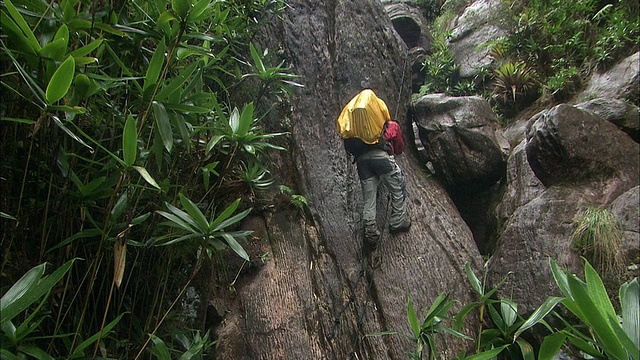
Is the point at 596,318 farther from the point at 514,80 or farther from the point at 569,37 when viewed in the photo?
the point at 569,37

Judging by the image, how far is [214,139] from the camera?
98.9 inches

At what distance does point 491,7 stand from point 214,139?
9.73 m

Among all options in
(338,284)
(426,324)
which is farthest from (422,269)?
(426,324)

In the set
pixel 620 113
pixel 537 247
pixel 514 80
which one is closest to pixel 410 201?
pixel 537 247

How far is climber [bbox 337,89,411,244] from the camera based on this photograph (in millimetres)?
4383

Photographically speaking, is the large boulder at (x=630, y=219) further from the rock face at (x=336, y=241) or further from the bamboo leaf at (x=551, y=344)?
the bamboo leaf at (x=551, y=344)

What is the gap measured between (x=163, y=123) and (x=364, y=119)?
→ 9.40 feet

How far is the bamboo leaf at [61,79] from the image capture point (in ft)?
4.52

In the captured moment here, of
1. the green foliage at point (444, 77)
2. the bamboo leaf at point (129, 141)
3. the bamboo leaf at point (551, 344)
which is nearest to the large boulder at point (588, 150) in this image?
the green foliage at point (444, 77)

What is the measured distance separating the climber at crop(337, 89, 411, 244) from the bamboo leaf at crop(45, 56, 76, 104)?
10.5 ft

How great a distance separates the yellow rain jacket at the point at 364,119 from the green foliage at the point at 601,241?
7.89 ft

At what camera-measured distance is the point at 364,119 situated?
4359 millimetres

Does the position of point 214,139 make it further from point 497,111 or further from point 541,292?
point 497,111

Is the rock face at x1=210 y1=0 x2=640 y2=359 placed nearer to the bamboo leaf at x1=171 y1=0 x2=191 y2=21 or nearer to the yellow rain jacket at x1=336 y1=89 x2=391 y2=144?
the yellow rain jacket at x1=336 y1=89 x2=391 y2=144
